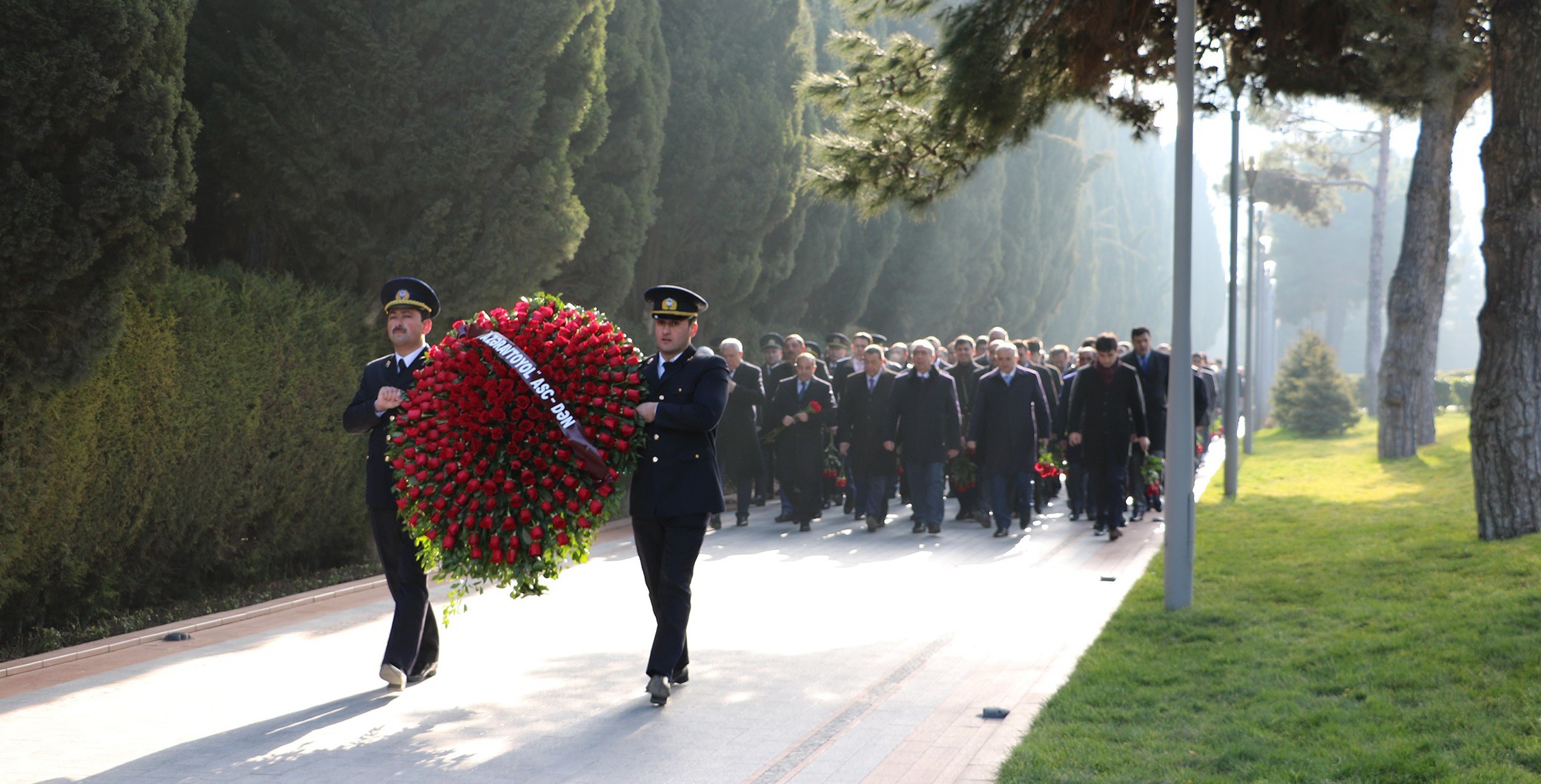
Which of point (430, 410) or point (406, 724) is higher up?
point (430, 410)

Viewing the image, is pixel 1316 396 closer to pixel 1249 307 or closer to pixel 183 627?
pixel 1249 307

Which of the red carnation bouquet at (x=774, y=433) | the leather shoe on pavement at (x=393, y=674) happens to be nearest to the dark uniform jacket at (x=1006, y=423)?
the red carnation bouquet at (x=774, y=433)

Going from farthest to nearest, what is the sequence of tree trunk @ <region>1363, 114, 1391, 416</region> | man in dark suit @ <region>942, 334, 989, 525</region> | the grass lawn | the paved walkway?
1. tree trunk @ <region>1363, 114, 1391, 416</region>
2. man in dark suit @ <region>942, 334, 989, 525</region>
3. the paved walkway
4. the grass lawn

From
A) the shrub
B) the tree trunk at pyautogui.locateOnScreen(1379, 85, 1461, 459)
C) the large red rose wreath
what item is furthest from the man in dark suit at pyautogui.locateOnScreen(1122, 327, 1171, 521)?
the shrub

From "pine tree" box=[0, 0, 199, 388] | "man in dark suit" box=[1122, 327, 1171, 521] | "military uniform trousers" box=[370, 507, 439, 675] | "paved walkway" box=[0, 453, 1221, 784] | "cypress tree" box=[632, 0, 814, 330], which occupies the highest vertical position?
"cypress tree" box=[632, 0, 814, 330]

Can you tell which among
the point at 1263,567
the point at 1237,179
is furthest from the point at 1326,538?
the point at 1237,179

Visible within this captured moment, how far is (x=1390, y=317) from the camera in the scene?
25.8m

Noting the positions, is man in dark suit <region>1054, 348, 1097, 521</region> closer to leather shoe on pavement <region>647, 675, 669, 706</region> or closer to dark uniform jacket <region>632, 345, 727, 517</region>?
dark uniform jacket <region>632, 345, 727, 517</region>

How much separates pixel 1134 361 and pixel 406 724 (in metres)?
10.5

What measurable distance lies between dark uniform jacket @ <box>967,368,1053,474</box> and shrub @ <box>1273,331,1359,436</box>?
26104 mm

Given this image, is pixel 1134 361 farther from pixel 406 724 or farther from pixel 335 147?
pixel 406 724

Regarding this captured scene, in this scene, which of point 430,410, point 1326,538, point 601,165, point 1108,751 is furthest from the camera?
point 601,165

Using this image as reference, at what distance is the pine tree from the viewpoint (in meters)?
8.14

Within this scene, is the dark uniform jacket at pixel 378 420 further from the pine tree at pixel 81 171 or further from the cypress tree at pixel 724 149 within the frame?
the cypress tree at pixel 724 149
